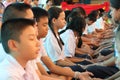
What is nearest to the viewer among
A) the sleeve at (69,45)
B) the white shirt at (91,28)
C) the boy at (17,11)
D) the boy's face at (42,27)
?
the boy at (17,11)

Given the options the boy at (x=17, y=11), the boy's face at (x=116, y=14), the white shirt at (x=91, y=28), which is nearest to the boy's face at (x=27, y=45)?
the boy at (x=17, y=11)

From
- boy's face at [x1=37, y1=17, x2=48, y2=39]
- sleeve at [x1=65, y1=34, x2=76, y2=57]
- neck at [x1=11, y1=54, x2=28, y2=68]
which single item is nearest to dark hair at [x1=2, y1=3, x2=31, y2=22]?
boy's face at [x1=37, y1=17, x2=48, y2=39]

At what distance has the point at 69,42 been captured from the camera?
114 inches

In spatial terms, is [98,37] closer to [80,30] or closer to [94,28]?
[94,28]

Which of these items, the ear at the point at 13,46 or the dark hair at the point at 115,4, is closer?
the ear at the point at 13,46

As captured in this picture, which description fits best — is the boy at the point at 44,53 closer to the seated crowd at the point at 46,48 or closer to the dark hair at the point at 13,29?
the seated crowd at the point at 46,48

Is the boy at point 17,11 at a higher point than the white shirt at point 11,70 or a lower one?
higher

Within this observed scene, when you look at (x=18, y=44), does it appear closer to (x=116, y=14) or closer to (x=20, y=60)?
(x=20, y=60)

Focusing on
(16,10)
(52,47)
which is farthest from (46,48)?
(16,10)

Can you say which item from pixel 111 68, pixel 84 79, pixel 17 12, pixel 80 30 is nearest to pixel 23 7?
pixel 17 12

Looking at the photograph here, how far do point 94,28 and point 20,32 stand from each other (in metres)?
4.11

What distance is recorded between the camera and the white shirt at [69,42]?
2.88 metres

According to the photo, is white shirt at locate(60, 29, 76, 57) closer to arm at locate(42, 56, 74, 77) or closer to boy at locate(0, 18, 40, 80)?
arm at locate(42, 56, 74, 77)

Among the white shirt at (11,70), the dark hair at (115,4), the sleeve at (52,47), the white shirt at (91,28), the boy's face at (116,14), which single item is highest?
the dark hair at (115,4)
